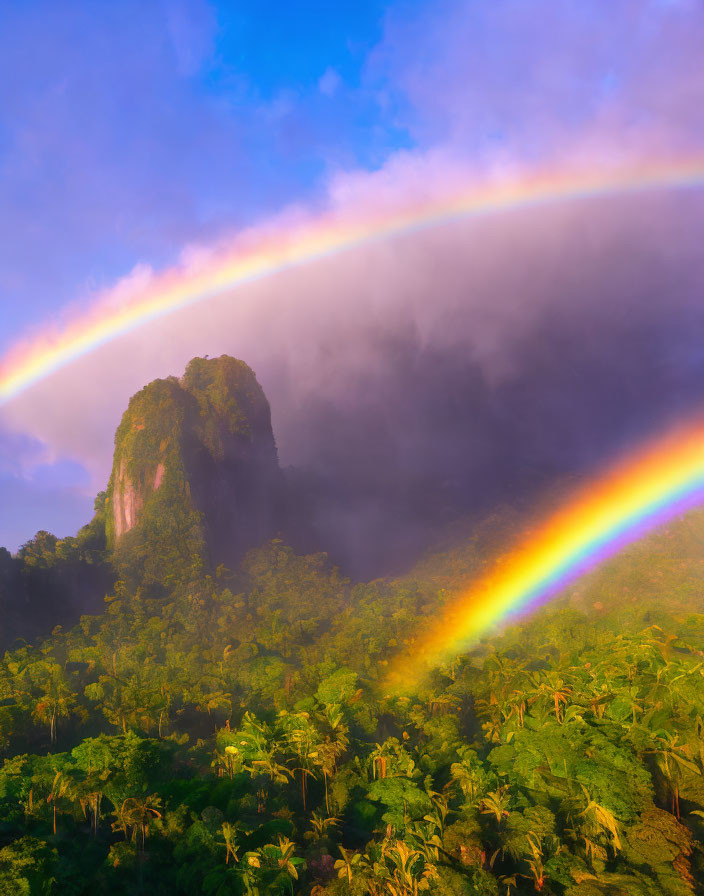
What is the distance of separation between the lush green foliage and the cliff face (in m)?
30.0

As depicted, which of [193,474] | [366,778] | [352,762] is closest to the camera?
[366,778]

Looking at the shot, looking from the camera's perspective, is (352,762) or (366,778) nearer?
(366,778)

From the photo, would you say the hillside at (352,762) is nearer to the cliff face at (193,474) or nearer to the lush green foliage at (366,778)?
the lush green foliage at (366,778)

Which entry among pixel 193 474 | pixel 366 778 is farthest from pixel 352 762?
pixel 193 474

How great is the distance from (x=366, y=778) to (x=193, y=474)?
63.3 metres

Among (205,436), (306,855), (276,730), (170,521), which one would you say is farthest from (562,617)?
(205,436)

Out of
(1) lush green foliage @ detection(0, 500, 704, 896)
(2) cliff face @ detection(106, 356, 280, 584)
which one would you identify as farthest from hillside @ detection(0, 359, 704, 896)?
(2) cliff face @ detection(106, 356, 280, 584)

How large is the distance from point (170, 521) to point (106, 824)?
54345mm

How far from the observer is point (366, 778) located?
75.0 ft

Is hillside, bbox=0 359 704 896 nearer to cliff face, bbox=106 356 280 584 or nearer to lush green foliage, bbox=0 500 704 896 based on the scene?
lush green foliage, bbox=0 500 704 896

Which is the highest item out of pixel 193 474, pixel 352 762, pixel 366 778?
pixel 193 474

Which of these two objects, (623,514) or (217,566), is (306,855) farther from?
(623,514)

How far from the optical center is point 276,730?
80.4ft

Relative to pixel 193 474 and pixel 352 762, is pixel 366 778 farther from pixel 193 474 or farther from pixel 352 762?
pixel 193 474
